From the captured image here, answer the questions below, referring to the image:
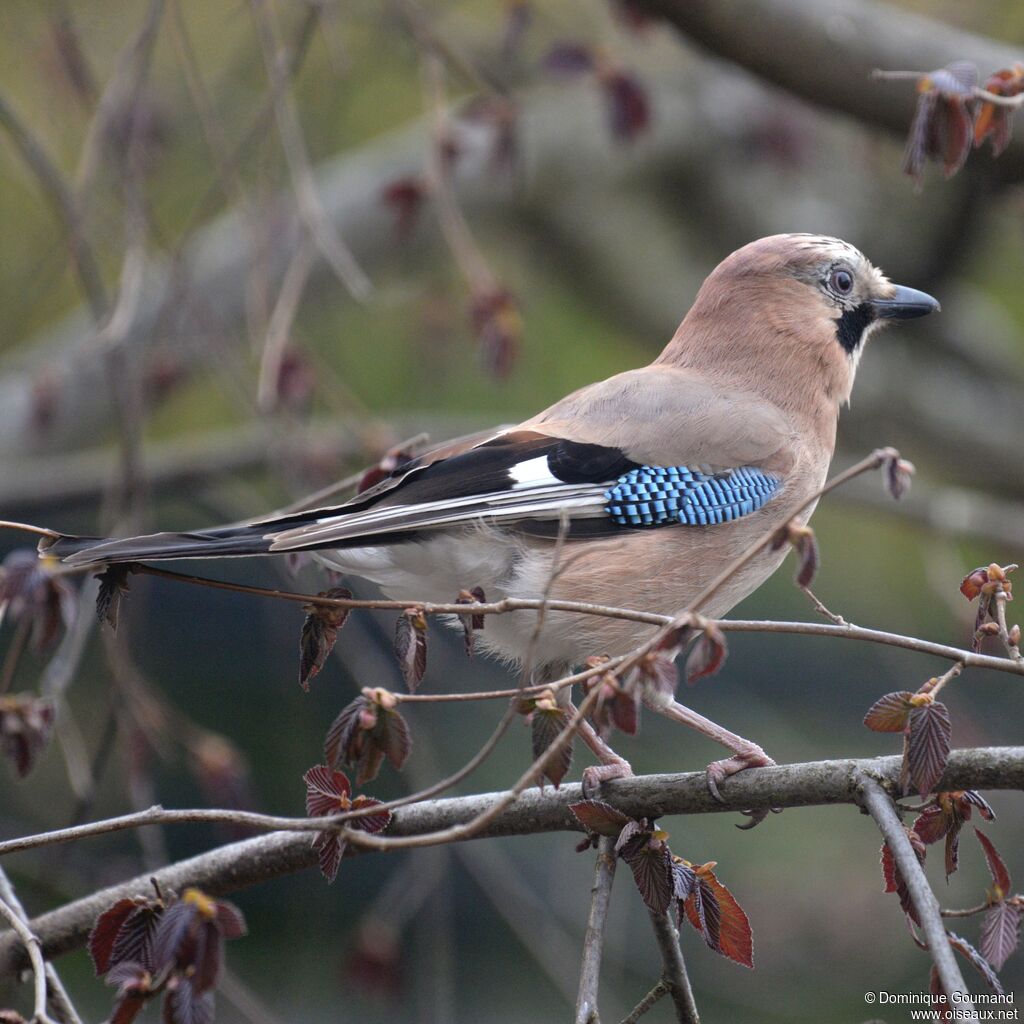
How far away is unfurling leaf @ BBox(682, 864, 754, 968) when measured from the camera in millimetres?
1696

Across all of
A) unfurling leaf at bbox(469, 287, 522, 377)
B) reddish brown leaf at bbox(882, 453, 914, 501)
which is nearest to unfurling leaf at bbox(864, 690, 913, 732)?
reddish brown leaf at bbox(882, 453, 914, 501)

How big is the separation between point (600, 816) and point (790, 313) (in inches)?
60.7

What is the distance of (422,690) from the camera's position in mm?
4812

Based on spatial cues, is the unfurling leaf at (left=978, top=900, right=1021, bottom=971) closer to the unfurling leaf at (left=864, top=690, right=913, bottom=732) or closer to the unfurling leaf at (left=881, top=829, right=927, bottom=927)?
the unfurling leaf at (left=881, top=829, right=927, bottom=927)

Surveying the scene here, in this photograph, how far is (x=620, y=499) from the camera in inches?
100

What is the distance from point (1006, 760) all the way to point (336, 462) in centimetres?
243

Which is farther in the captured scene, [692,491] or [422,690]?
[422,690]

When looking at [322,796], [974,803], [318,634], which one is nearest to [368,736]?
[322,796]

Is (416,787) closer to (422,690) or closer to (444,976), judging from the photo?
(444,976)

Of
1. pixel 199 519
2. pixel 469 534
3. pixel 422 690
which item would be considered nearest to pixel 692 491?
pixel 469 534

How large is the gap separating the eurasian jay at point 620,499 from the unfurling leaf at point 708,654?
0.73m

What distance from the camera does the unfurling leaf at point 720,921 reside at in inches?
66.8

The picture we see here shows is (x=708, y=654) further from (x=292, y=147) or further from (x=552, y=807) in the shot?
(x=292, y=147)

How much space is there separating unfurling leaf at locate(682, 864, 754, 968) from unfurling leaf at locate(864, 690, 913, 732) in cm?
31
